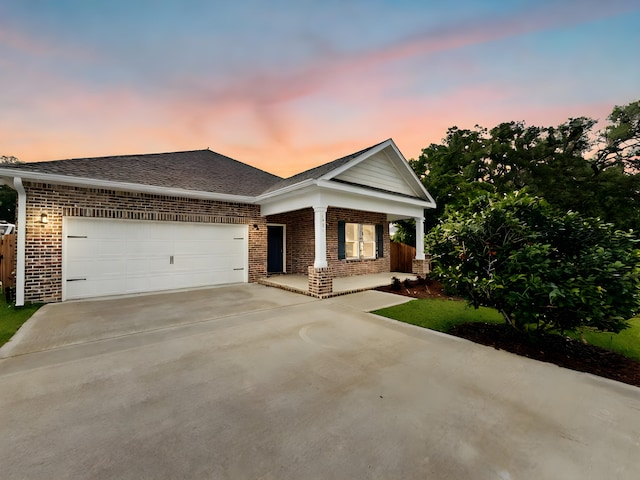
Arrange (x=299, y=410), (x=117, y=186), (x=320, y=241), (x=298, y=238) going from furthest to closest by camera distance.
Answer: (x=298, y=238) < (x=320, y=241) < (x=117, y=186) < (x=299, y=410)

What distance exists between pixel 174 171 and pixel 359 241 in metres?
7.87

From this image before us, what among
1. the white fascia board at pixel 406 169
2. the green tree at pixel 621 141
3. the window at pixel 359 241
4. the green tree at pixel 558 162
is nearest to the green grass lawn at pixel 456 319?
the window at pixel 359 241

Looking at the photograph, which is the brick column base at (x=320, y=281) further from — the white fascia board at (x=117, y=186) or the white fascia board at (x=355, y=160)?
the white fascia board at (x=117, y=186)

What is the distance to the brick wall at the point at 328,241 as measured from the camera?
10.7 metres

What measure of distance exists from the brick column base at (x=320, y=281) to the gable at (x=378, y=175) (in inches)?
119

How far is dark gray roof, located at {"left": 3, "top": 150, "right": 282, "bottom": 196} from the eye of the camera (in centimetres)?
712

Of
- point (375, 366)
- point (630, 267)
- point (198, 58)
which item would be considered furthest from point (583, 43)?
point (198, 58)

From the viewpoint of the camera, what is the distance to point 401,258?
510 inches

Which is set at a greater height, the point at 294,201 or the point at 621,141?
the point at 621,141

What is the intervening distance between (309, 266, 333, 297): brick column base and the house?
29mm

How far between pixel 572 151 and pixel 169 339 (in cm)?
2682

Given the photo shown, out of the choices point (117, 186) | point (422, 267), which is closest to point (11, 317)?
point (117, 186)

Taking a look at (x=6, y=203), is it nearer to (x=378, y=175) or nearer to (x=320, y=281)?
(x=320, y=281)

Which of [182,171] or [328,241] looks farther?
[328,241]
